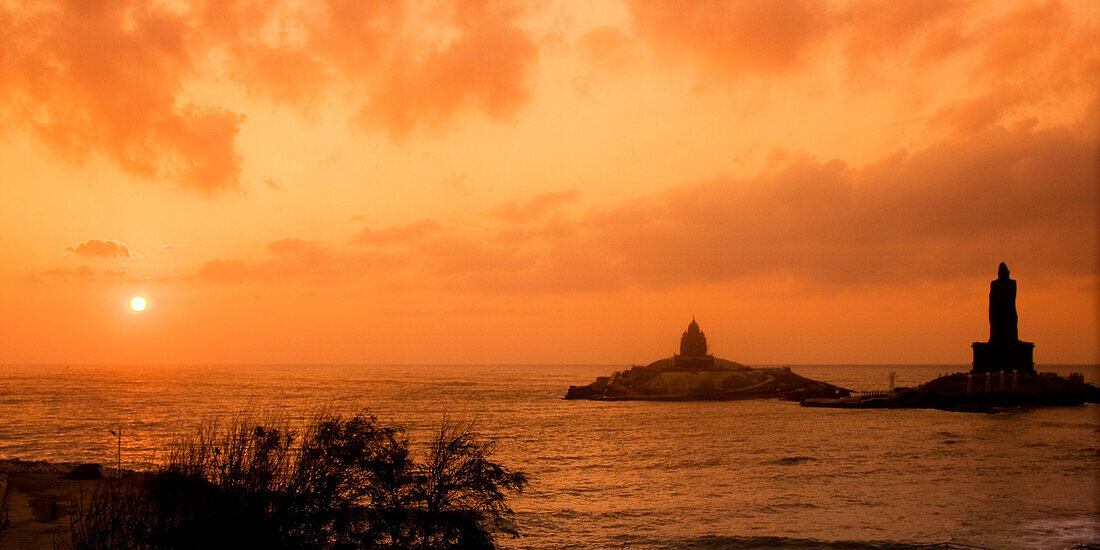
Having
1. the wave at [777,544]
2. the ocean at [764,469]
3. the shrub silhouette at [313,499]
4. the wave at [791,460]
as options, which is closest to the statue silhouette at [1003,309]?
the ocean at [764,469]

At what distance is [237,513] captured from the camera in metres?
17.2

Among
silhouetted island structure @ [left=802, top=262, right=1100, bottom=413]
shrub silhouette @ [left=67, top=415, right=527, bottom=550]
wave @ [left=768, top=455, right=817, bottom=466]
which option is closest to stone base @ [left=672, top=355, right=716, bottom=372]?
silhouetted island structure @ [left=802, top=262, right=1100, bottom=413]

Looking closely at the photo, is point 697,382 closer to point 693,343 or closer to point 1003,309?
point 693,343

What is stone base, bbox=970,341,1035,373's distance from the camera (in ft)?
385

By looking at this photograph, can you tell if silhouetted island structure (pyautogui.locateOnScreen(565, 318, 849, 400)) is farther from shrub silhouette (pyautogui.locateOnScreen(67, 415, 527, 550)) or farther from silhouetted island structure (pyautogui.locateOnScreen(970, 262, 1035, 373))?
shrub silhouette (pyautogui.locateOnScreen(67, 415, 527, 550))

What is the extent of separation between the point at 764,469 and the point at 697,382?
96.7m

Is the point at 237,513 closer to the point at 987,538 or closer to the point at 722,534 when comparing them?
the point at 722,534

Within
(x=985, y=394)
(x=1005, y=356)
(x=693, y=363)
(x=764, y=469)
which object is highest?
(x=1005, y=356)

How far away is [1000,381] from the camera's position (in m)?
113

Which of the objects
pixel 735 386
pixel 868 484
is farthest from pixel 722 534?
pixel 735 386

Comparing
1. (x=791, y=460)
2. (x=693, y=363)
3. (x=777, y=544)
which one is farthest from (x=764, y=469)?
(x=693, y=363)

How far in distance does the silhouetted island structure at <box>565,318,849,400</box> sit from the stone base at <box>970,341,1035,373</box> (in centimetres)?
2775

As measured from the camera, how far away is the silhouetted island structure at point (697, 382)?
143 m

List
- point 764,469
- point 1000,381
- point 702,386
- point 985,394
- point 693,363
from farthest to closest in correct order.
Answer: point 693,363 < point 702,386 < point 1000,381 < point 985,394 < point 764,469
